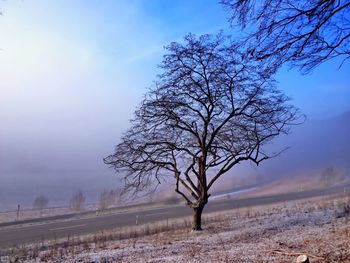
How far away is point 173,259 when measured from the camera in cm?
1045

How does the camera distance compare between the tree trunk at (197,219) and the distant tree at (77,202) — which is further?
the distant tree at (77,202)

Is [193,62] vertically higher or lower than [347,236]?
higher

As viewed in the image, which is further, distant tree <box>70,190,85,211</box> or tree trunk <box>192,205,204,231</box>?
distant tree <box>70,190,85,211</box>

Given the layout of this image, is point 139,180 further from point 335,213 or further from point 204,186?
point 335,213

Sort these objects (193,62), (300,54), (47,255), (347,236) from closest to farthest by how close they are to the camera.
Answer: (300,54), (347,236), (47,255), (193,62)

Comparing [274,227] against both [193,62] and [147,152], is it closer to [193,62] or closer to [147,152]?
[147,152]

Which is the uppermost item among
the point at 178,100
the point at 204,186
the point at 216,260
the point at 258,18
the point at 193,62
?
the point at 193,62

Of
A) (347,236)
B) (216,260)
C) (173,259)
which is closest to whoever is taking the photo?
(216,260)

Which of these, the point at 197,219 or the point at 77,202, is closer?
the point at 197,219

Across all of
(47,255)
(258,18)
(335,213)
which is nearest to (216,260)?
(258,18)

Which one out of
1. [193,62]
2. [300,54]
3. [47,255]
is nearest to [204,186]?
[193,62]

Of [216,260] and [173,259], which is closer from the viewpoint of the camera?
[216,260]

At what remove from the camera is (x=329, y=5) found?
7.75m

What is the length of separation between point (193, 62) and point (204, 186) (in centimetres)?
593
